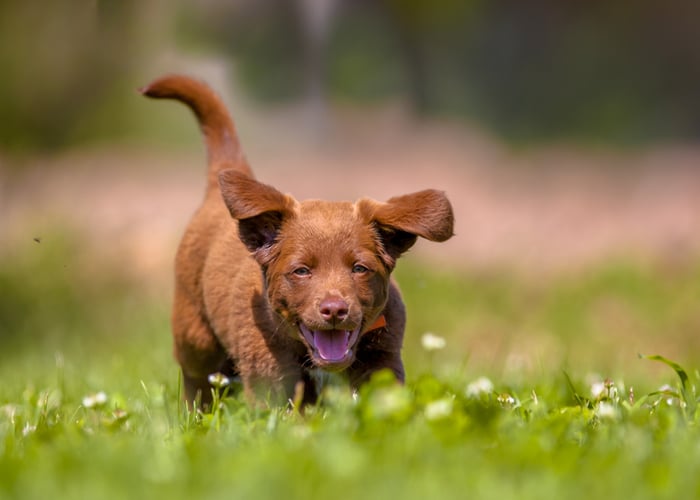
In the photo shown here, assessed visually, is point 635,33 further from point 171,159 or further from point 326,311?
point 326,311

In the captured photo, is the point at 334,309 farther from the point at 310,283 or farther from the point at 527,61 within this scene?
the point at 527,61

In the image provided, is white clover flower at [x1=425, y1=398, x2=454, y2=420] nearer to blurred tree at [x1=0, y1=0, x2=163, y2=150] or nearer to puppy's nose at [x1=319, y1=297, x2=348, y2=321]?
puppy's nose at [x1=319, y1=297, x2=348, y2=321]

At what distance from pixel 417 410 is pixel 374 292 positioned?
74 cm

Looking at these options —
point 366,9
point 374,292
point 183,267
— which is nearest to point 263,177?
point 366,9

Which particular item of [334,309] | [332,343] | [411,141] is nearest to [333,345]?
[332,343]

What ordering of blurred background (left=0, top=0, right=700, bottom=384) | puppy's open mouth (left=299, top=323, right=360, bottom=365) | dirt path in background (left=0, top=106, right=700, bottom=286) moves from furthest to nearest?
dirt path in background (left=0, top=106, right=700, bottom=286)
blurred background (left=0, top=0, right=700, bottom=384)
puppy's open mouth (left=299, top=323, right=360, bottom=365)

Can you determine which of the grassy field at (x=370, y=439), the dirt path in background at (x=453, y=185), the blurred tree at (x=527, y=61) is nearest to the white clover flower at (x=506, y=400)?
the grassy field at (x=370, y=439)

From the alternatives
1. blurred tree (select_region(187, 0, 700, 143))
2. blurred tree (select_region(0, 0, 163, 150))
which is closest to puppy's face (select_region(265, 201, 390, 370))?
blurred tree (select_region(0, 0, 163, 150))

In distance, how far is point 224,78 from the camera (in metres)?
9.16

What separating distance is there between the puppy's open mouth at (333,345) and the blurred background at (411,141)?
6012 mm

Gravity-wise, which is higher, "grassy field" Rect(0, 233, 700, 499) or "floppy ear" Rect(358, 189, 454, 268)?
"floppy ear" Rect(358, 189, 454, 268)

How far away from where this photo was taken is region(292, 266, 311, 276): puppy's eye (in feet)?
12.8

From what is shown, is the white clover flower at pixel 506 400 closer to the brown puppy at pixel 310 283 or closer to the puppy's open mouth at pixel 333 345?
the brown puppy at pixel 310 283

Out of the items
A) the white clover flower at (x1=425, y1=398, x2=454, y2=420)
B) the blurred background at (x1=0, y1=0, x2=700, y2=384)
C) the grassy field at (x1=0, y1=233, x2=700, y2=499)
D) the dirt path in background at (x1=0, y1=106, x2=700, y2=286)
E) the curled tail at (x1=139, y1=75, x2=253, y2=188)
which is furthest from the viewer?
the dirt path in background at (x1=0, y1=106, x2=700, y2=286)
